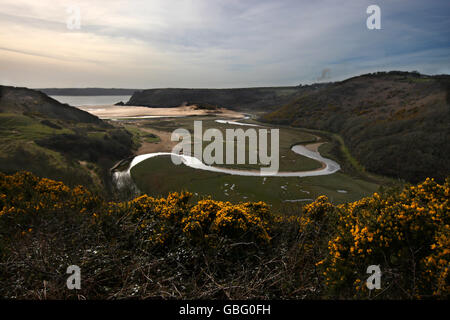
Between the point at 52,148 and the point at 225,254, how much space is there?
32385 mm

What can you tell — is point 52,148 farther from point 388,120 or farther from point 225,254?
point 388,120

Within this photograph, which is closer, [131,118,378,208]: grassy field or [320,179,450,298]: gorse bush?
[320,179,450,298]: gorse bush

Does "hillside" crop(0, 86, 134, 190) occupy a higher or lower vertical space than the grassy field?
higher

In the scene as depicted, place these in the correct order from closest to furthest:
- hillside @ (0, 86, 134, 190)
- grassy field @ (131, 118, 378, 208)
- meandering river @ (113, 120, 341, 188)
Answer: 1. grassy field @ (131, 118, 378, 208)
2. hillside @ (0, 86, 134, 190)
3. meandering river @ (113, 120, 341, 188)

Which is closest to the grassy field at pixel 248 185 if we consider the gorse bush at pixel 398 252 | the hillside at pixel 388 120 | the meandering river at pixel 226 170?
the meandering river at pixel 226 170

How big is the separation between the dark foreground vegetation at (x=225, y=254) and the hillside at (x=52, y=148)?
15904 mm

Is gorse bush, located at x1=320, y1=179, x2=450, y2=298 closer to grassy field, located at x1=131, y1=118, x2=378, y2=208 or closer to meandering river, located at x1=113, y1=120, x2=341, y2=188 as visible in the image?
grassy field, located at x1=131, y1=118, x2=378, y2=208

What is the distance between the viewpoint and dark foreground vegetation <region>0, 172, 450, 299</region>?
4199 millimetres

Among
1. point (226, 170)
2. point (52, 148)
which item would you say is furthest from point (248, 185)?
point (52, 148)

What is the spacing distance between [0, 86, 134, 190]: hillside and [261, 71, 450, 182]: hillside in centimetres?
3799

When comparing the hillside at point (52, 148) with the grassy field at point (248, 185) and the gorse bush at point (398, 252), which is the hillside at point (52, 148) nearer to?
the grassy field at point (248, 185)

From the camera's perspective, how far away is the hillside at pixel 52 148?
23922mm

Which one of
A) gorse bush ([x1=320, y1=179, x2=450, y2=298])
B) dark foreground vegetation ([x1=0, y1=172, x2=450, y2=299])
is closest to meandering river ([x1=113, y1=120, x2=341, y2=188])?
dark foreground vegetation ([x1=0, y1=172, x2=450, y2=299])
